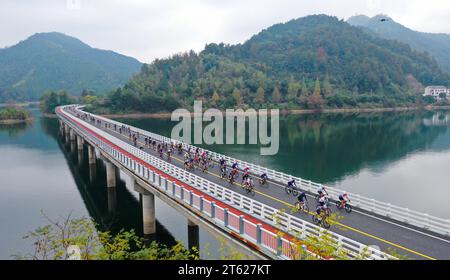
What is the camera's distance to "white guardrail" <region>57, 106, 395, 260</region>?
1739 centimetres

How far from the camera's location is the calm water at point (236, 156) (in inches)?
1615

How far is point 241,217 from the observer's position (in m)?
21.2

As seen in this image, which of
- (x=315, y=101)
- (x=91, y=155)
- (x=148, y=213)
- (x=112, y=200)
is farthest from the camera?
(x=315, y=101)

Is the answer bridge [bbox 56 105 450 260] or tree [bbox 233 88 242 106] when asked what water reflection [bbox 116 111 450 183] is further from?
tree [bbox 233 88 242 106]

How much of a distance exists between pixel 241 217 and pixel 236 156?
49.7 metres

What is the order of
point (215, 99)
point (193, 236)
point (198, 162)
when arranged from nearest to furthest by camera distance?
point (193, 236) < point (198, 162) < point (215, 99)

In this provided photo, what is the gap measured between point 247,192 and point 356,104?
17543 cm

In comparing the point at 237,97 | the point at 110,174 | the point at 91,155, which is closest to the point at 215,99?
the point at 237,97

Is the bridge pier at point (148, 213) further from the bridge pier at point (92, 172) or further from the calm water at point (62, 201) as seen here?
the bridge pier at point (92, 172)

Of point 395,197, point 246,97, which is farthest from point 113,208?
point 246,97

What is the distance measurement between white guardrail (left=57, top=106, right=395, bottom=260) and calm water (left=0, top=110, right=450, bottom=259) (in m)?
5.57

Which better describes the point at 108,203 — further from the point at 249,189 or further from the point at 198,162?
the point at 249,189

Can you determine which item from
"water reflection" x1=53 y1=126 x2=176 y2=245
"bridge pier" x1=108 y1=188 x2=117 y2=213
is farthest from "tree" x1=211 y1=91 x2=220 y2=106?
"bridge pier" x1=108 y1=188 x2=117 y2=213
